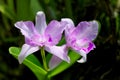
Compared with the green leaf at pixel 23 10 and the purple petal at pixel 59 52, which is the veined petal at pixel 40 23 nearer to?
the purple petal at pixel 59 52

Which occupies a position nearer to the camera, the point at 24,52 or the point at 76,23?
the point at 24,52

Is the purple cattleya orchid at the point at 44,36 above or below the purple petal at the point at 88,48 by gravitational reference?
above

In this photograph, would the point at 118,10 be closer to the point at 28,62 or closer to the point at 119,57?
the point at 119,57

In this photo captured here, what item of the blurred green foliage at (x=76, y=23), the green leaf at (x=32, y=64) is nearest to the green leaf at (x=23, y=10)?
the blurred green foliage at (x=76, y=23)

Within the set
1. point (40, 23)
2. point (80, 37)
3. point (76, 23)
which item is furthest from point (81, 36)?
point (76, 23)

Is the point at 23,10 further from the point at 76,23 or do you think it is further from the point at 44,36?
the point at 44,36

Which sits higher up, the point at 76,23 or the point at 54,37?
the point at 54,37
